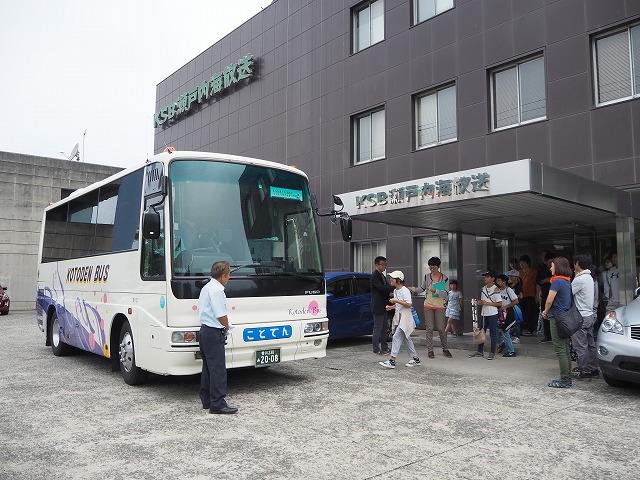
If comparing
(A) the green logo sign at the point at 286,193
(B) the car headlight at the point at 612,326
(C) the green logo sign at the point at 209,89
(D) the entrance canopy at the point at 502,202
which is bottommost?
(B) the car headlight at the point at 612,326

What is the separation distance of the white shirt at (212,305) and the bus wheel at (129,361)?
1846 mm

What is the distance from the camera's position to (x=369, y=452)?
4.71m

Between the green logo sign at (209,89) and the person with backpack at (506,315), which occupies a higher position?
the green logo sign at (209,89)

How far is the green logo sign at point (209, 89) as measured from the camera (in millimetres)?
23438

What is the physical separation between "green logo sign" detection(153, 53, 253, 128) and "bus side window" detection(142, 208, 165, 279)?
1749cm

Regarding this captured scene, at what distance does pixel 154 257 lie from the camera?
6949 mm

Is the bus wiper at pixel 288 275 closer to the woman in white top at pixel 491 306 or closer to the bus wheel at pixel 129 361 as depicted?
the bus wheel at pixel 129 361

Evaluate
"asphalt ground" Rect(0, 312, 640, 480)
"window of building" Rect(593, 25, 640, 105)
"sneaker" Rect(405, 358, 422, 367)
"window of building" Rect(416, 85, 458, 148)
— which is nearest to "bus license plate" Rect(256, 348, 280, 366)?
"asphalt ground" Rect(0, 312, 640, 480)

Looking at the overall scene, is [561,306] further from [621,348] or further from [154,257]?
[154,257]

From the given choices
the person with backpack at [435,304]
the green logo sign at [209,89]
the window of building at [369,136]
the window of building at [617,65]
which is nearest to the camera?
the person with backpack at [435,304]

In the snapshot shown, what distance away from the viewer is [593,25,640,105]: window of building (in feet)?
38.0

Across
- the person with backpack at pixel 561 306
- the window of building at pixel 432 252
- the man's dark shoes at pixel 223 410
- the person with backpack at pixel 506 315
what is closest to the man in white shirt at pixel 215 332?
the man's dark shoes at pixel 223 410

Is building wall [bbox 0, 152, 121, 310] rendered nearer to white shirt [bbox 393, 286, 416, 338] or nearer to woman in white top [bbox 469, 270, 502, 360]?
white shirt [bbox 393, 286, 416, 338]

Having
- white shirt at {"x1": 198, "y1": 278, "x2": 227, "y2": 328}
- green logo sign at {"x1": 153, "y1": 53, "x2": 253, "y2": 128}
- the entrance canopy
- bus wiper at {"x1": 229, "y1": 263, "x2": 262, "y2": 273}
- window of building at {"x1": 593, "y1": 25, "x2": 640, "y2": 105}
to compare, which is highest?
green logo sign at {"x1": 153, "y1": 53, "x2": 253, "y2": 128}
